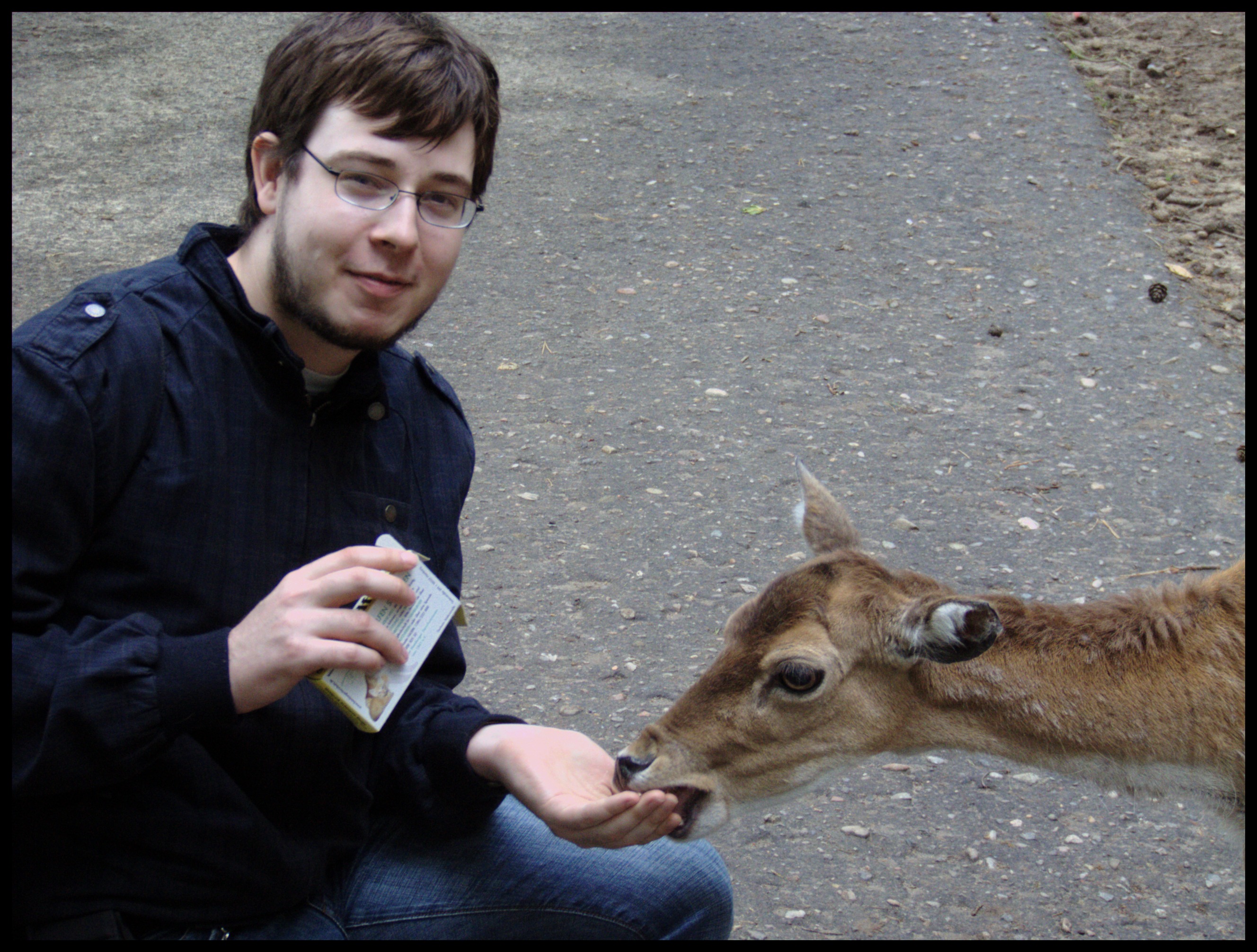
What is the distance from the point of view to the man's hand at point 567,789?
250 centimetres

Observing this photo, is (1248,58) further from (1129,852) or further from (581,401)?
(1129,852)

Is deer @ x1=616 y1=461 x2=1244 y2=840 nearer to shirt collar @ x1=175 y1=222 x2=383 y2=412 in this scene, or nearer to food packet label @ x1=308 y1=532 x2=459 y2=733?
food packet label @ x1=308 y1=532 x2=459 y2=733

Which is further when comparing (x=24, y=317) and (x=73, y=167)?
(x=73, y=167)

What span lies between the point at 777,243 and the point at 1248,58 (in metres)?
5.18

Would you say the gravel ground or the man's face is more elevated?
the man's face

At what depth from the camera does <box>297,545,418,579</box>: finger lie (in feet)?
6.93

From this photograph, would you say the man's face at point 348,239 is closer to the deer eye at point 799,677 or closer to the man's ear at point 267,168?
the man's ear at point 267,168

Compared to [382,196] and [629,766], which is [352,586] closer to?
[382,196]

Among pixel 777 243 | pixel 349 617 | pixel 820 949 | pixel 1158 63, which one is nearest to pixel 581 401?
pixel 777 243

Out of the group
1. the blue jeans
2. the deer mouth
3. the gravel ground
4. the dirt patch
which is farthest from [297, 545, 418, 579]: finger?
the dirt patch

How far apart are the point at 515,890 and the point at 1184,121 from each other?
367 inches

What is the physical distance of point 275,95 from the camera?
2.62 metres

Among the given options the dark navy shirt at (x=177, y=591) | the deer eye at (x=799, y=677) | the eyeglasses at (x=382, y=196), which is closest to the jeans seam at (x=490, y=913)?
the dark navy shirt at (x=177, y=591)

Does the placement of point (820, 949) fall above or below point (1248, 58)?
below
